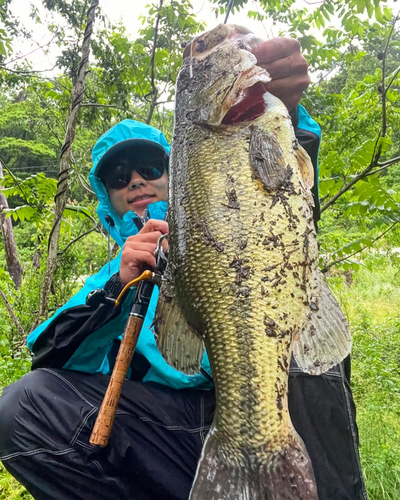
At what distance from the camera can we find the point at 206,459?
104 cm

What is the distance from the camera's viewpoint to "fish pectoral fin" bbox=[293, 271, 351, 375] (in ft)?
3.85

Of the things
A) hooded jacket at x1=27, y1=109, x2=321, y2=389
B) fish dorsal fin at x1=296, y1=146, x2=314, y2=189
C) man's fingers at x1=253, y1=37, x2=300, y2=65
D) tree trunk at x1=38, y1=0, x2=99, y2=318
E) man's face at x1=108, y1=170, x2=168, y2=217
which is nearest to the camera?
fish dorsal fin at x1=296, y1=146, x2=314, y2=189

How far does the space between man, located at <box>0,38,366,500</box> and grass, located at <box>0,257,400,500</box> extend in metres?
0.78

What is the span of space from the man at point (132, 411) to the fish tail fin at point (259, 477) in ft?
2.53

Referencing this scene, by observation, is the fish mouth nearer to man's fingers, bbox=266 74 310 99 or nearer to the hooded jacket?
man's fingers, bbox=266 74 310 99

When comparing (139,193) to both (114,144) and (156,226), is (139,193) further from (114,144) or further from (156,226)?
(156,226)

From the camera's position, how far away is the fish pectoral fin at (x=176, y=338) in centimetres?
124

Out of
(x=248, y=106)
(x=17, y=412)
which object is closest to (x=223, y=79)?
(x=248, y=106)

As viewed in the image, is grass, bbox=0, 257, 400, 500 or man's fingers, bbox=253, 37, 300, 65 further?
grass, bbox=0, 257, 400, 500

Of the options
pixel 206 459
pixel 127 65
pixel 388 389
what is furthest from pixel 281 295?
pixel 127 65

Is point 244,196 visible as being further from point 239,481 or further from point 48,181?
point 48,181

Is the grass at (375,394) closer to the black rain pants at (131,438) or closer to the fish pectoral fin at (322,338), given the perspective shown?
the black rain pants at (131,438)

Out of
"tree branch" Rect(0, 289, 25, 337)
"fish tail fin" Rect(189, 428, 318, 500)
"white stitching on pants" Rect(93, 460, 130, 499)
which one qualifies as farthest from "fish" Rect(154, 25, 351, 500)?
"tree branch" Rect(0, 289, 25, 337)

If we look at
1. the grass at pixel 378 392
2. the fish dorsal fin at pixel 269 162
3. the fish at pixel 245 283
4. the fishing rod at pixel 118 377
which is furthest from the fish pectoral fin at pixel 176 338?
the grass at pixel 378 392
